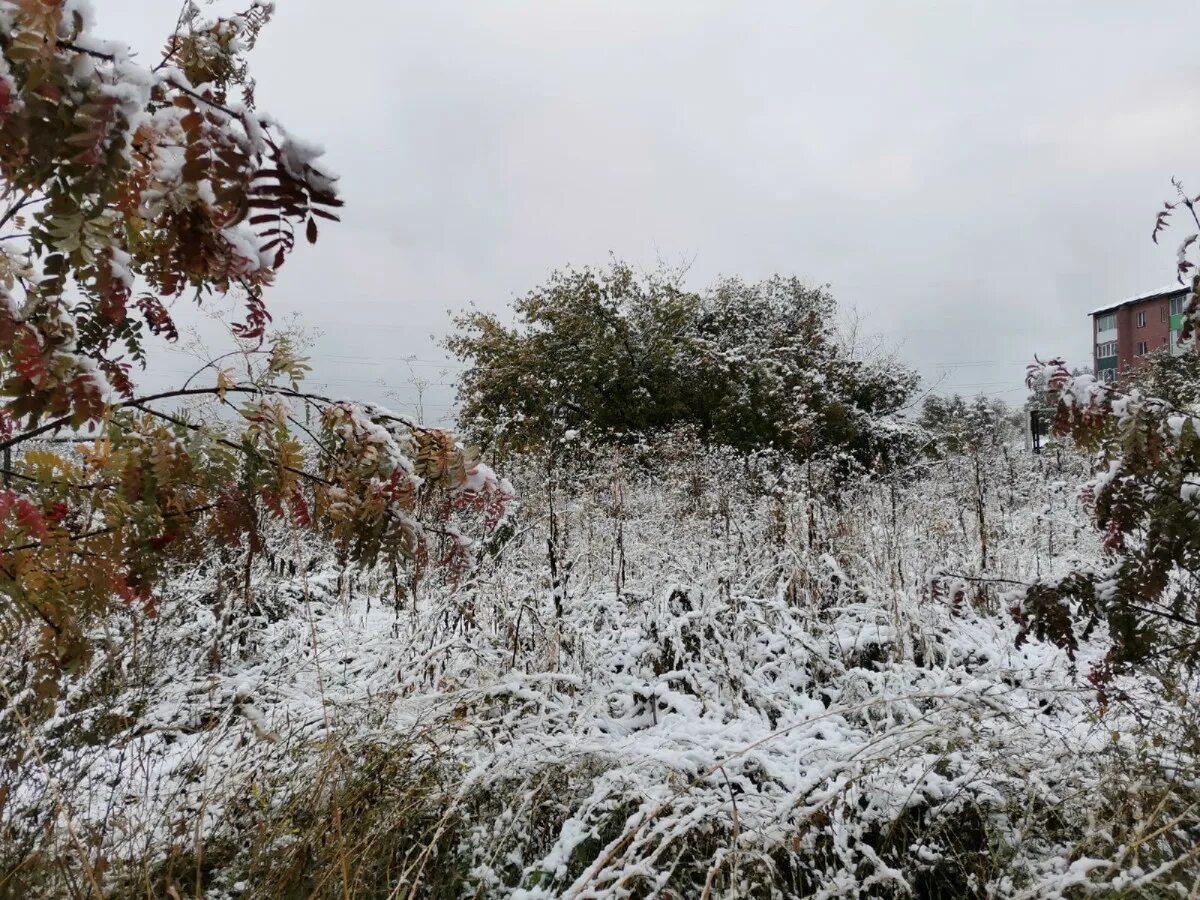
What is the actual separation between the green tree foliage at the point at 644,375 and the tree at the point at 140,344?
38.2 feet

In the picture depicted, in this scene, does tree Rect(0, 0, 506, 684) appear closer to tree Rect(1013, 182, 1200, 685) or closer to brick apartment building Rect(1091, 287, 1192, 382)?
tree Rect(1013, 182, 1200, 685)

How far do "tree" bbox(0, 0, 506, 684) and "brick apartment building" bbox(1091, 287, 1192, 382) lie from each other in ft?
170

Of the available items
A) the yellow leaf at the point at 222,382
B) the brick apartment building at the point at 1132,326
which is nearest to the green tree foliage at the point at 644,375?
the yellow leaf at the point at 222,382

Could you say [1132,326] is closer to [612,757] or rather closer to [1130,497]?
[1130,497]

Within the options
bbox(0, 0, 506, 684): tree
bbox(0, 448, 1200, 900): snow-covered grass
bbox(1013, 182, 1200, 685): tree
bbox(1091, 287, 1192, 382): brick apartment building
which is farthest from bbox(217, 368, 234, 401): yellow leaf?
bbox(1091, 287, 1192, 382): brick apartment building

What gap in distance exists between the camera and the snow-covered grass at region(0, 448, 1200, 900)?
1886 mm

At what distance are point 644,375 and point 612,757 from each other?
12654 mm

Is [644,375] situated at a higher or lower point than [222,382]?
higher

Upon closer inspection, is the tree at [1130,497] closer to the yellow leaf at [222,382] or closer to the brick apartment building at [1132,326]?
the yellow leaf at [222,382]

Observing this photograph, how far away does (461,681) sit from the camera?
3.15m

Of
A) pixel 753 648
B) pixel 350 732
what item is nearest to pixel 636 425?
pixel 753 648

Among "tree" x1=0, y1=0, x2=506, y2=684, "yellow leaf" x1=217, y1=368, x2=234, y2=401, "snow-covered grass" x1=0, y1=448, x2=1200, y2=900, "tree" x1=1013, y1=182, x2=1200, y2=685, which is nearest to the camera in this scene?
"tree" x1=0, y1=0, x2=506, y2=684

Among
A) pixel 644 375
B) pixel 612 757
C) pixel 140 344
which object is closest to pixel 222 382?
pixel 140 344

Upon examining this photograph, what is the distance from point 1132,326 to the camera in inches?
1973
